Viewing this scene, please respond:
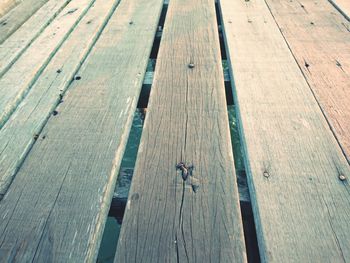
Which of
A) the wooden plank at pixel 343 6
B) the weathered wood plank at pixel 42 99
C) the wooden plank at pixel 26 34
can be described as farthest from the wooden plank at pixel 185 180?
the wooden plank at pixel 343 6

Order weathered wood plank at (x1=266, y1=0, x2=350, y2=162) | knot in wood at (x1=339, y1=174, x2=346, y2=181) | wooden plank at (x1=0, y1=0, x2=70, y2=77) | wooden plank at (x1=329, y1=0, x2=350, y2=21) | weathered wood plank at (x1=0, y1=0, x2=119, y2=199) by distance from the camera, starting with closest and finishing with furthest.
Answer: knot in wood at (x1=339, y1=174, x2=346, y2=181) < weathered wood plank at (x1=0, y1=0, x2=119, y2=199) < weathered wood plank at (x1=266, y1=0, x2=350, y2=162) < wooden plank at (x1=0, y1=0, x2=70, y2=77) < wooden plank at (x1=329, y1=0, x2=350, y2=21)

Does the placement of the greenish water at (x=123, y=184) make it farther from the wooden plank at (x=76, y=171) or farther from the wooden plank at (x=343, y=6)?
the wooden plank at (x=343, y=6)

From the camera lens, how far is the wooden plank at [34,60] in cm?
146

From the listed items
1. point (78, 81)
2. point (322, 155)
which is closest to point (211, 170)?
point (322, 155)

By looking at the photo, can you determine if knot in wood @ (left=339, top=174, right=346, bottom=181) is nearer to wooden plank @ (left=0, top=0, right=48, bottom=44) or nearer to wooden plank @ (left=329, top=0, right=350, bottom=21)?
wooden plank @ (left=329, top=0, right=350, bottom=21)

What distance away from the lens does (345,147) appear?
115cm

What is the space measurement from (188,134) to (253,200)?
395 mm

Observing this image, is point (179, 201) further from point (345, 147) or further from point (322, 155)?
point (345, 147)

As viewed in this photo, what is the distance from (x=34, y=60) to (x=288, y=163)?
160 centimetres

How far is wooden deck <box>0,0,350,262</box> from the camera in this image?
892 mm

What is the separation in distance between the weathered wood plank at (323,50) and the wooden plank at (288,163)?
59 millimetres

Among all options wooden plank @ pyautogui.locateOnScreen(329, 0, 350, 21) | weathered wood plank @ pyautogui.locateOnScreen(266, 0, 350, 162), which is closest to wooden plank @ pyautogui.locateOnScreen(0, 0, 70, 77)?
weathered wood plank @ pyautogui.locateOnScreen(266, 0, 350, 162)

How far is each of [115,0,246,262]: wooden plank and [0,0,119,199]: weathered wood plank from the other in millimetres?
506

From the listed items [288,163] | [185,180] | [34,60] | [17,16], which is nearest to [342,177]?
[288,163]
